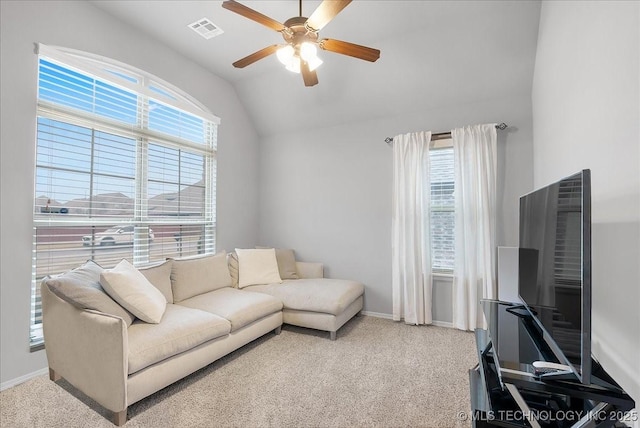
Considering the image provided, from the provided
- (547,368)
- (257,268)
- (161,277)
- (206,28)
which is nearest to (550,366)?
(547,368)

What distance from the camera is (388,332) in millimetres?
3400

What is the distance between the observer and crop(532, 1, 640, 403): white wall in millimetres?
1073

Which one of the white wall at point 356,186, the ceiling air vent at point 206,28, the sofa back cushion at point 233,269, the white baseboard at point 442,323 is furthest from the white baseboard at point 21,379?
the white baseboard at point 442,323

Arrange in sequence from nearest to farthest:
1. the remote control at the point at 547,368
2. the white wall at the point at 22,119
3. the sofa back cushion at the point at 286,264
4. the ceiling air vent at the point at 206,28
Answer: the remote control at the point at 547,368
the white wall at the point at 22,119
the ceiling air vent at the point at 206,28
the sofa back cushion at the point at 286,264

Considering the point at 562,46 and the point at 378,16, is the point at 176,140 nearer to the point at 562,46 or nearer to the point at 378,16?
the point at 378,16

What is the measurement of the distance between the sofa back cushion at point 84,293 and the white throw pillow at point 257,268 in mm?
1523

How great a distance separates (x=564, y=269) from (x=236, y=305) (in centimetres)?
253

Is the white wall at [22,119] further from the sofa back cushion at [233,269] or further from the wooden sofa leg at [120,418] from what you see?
the sofa back cushion at [233,269]

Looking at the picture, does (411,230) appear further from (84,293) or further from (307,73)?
(84,293)

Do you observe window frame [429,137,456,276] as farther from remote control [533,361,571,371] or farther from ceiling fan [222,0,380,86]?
remote control [533,361,571,371]

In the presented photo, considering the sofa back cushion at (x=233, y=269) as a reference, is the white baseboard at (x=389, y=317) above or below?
below

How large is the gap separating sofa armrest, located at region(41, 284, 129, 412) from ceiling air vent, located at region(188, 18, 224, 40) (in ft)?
8.83

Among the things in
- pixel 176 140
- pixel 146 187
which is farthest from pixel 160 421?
pixel 176 140

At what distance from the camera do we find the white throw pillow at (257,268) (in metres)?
3.73
